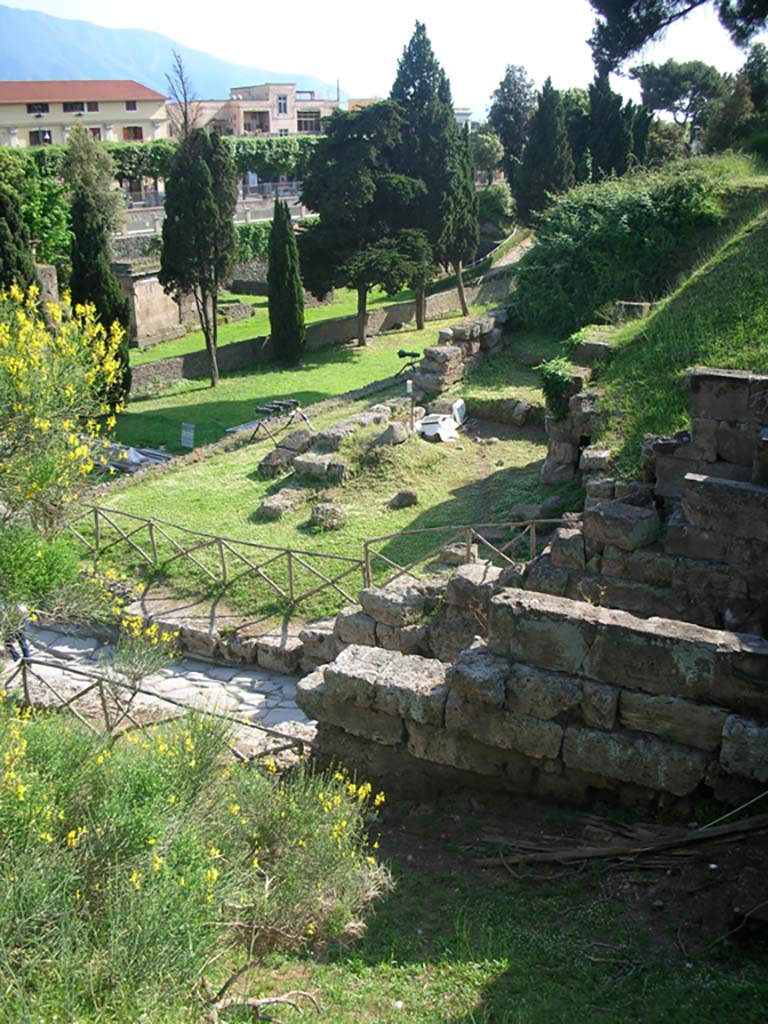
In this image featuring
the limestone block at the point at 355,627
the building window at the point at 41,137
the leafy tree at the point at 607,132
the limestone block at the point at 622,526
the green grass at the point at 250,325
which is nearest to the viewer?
the limestone block at the point at 622,526

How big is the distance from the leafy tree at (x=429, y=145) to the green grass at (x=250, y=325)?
14.4ft

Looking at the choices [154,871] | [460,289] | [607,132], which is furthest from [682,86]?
[154,871]

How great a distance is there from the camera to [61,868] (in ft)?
19.8

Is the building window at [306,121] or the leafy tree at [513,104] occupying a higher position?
the building window at [306,121]

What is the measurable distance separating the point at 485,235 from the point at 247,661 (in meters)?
41.8

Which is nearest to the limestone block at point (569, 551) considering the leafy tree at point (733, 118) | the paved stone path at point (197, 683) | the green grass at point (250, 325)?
the paved stone path at point (197, 683)

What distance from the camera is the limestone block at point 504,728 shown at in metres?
7.76

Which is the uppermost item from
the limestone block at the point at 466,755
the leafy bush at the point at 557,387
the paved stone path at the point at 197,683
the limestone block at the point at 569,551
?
the leafy bush at the point at 557,387

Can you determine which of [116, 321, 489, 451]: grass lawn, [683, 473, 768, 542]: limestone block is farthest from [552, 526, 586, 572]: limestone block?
[116, 321, 489, 451]: grass lawn

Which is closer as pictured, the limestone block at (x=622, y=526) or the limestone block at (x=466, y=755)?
the limestone block at (x=466, y=755)

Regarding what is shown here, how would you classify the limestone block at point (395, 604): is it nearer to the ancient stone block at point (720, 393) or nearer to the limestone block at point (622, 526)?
the limestone block at point (622, 526)

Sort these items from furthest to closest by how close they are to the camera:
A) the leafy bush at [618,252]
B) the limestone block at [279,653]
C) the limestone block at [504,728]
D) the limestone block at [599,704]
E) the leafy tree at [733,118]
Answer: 1. the leafy tree at [733,118]
2. the leafy bush at [618,252]
3. the limestone block at [279,653]
4. the limestone block at [504,728]
5. the limestone block at [599,704]

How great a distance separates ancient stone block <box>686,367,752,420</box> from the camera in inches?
389

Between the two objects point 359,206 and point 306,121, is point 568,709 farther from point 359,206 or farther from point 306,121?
point 306,121
